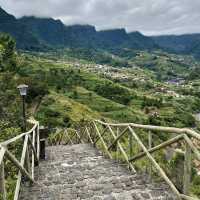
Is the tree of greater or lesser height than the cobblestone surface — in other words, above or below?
above

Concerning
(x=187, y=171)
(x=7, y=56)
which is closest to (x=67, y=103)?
(x=7, y=56)

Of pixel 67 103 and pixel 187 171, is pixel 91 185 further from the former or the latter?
pixel 67 103

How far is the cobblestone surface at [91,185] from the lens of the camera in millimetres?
6211

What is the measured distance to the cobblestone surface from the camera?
20.4 feet

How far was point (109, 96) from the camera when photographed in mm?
108812

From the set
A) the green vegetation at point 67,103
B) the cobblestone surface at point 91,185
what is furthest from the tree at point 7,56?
the cobblestone surface at point 91,185

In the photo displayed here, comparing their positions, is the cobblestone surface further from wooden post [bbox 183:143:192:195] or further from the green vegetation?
wooden post [bbox 183:143:192:195]

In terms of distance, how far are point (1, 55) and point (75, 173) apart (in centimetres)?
4659

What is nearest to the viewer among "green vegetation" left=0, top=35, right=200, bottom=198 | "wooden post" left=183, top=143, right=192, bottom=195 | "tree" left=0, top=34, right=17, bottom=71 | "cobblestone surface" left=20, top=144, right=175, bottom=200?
"wooden post" left=183, top=143, right=192, bottom=195

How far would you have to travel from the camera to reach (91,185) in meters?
7.03

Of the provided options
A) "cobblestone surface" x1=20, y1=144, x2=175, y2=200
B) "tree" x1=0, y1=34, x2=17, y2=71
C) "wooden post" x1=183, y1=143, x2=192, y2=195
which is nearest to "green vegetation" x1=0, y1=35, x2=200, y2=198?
"tree" x1=0, y1=34, x2=17, y2=71

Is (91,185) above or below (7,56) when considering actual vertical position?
below

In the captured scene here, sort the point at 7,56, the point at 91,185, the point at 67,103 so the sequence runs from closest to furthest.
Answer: the point at 91,185, the point at 7,56, the point at 67,103

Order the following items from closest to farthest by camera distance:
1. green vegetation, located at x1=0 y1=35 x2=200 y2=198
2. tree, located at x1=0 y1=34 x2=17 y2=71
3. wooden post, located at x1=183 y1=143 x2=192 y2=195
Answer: wooden post, located at x1=183 y1=143 x2=192 y2=195, green vegetation, located at x1=0 y1=35 x2=200 y2=198, tree, located at x1=0 y1=34 x2=17 y2=71
